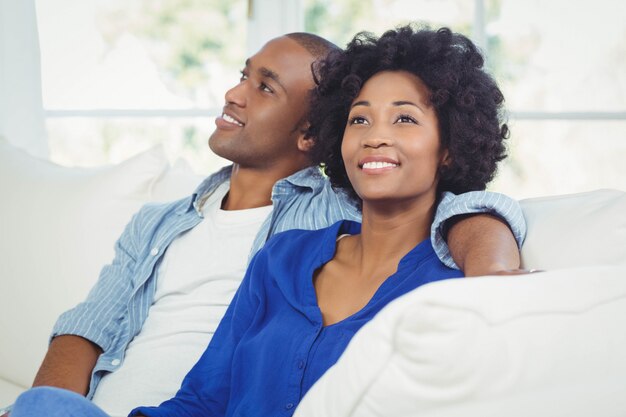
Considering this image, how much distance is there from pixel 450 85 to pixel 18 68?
2410mm

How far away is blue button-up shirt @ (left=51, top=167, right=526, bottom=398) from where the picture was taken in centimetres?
193

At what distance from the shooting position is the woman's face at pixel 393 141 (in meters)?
1.47

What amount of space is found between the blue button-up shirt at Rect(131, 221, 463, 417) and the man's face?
526 millimetres

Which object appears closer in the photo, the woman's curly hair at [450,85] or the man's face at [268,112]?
the woman's curly hair at [450,85]

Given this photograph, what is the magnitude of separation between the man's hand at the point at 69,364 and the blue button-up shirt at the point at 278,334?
44cm

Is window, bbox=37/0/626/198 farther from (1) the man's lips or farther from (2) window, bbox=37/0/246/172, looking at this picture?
(1) the man's lips

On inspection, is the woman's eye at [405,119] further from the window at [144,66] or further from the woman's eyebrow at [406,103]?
the window at [144,66]

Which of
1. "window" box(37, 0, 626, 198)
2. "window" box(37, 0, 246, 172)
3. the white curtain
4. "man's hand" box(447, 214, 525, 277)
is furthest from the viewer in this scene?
"window" box(37, 0, 246, 172)

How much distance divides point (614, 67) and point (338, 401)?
245 centimetres

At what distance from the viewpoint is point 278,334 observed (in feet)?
4.75

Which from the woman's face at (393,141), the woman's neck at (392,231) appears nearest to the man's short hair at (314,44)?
the woman's face at (393,141)

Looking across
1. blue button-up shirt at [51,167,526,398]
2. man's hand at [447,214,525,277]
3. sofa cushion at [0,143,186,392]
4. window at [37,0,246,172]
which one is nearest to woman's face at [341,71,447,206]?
man's hand at [447,214,525,277]

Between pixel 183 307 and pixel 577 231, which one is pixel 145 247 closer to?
pixel 183 307

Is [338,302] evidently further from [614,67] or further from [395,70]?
[614,67]
